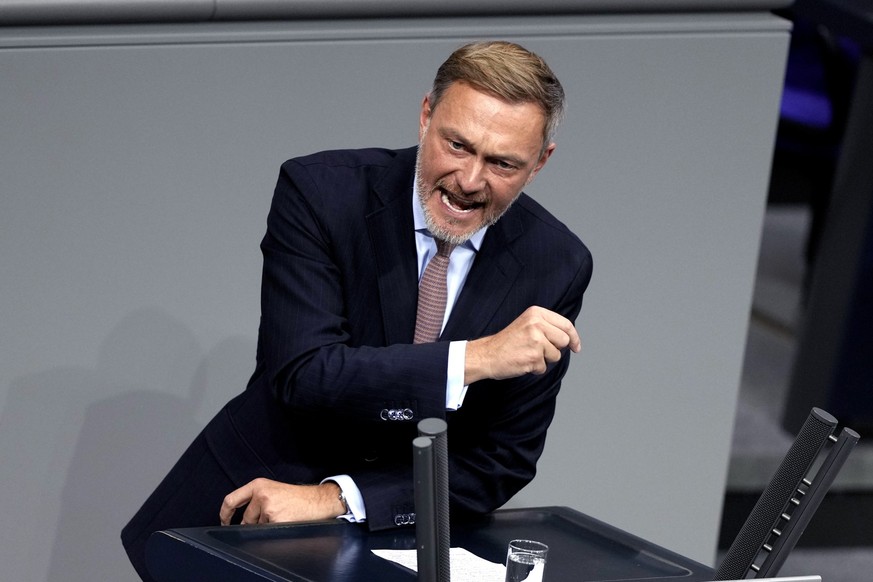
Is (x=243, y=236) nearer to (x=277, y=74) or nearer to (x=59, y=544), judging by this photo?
(x=277, y=74)

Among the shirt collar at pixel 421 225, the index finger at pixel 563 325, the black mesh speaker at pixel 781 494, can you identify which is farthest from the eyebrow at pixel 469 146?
the black mesh speaker at pixel 781 494

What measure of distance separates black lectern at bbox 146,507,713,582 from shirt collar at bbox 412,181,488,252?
395mm

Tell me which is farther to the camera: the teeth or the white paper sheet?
the teeth

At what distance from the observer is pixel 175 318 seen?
2.90 m

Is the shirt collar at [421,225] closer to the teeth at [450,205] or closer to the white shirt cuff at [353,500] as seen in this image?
the teeth at [450,205]

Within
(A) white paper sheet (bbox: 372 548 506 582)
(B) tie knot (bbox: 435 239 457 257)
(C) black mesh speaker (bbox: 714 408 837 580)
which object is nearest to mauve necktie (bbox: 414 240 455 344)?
(B) tie knot (bbox: 435 239 457 257)

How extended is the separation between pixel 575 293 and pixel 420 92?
94cm

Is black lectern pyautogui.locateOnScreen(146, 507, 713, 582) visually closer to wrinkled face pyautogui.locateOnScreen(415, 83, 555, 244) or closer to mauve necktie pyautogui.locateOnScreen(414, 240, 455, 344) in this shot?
mauve necktie pyautogui.locateOnScreen(414, 240, 455, 344)

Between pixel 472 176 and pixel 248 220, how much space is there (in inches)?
40.2

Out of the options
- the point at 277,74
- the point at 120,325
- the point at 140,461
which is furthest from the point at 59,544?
the point at 277,74

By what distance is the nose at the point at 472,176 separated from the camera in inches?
78.3

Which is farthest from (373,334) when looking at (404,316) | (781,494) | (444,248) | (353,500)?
(781,494)

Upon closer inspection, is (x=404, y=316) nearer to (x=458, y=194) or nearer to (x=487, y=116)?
(x=458, y=194)

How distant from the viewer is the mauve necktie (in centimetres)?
208
